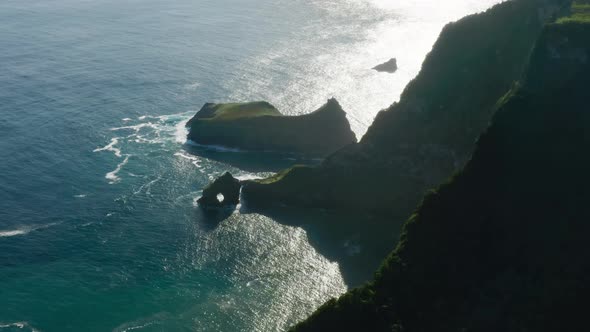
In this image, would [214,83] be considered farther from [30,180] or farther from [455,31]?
[455,31]

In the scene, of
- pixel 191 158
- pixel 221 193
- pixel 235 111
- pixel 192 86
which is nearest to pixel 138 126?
pixel 191 158

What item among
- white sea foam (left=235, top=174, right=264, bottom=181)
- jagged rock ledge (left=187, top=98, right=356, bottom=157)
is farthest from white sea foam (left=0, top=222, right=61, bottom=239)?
jagged rock ledge (left=187, top=98, right=356, bottom=157)

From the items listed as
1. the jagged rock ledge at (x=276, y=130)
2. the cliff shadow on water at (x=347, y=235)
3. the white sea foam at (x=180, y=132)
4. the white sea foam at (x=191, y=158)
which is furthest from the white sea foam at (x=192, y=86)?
the cliff shadow on water at (x=347, y=235)

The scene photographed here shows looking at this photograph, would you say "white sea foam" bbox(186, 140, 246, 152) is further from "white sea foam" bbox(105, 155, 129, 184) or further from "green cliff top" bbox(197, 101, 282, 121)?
"white sea foam" bbox(105, 155, 129, 184)

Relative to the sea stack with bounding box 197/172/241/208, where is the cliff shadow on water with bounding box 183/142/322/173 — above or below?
below

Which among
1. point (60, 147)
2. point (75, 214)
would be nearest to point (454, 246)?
point (75, 214)

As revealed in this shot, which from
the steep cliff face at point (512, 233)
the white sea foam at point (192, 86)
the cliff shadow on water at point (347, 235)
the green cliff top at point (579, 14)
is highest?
the green cliff top at point (579, 14)

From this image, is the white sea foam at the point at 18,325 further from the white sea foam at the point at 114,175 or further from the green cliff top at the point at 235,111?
the green cliff top at the point at 235,111

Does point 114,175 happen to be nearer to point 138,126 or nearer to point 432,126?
point 138,126
